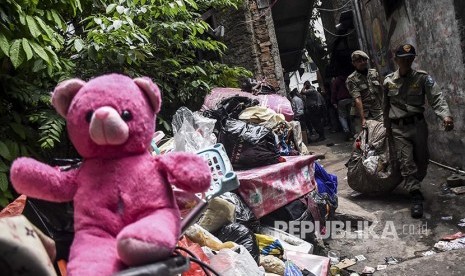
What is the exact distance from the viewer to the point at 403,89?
177 inches

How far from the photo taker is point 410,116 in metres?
4.50

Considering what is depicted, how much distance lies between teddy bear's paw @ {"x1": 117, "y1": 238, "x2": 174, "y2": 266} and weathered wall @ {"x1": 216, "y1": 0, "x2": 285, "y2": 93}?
6.54 m

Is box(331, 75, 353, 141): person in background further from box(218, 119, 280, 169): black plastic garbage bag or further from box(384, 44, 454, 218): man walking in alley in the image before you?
box(218, 119, 280, 169): black plastic garbage bag

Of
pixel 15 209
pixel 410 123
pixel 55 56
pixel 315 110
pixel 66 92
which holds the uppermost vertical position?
pixel 55 56

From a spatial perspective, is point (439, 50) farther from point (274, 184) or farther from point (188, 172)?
point (188, 172)

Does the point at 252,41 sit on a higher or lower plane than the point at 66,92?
higher

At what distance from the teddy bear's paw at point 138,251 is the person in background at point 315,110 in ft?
35.1

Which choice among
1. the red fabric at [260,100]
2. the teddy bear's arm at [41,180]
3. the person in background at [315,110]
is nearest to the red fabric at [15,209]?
the teddy bear's arm at [41,180]

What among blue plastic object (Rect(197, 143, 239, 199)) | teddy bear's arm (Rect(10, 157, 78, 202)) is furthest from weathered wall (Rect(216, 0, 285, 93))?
teddy bear's arm (Rect(10, 157, 78, 202))

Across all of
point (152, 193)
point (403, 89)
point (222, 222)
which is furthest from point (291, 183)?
point (152, 193)

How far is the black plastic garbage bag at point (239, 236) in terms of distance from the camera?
260cm

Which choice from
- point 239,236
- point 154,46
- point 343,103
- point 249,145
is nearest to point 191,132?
point 249,145

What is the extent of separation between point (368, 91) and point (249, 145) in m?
3.20

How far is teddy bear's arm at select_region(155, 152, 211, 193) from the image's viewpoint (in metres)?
1.22
